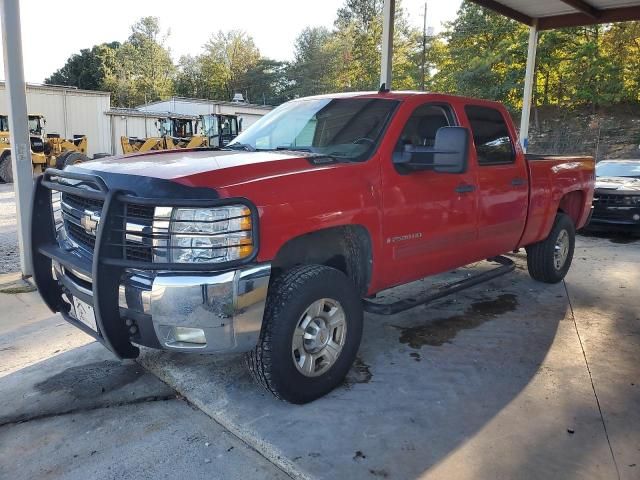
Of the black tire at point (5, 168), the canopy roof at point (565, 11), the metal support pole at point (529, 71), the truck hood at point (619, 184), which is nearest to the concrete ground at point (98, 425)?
the truck hood at point (619, 184)

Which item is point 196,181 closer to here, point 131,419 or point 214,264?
point 214,264

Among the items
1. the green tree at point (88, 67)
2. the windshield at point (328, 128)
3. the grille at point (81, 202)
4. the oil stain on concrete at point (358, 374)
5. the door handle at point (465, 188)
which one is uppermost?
the green tree at point (88, 67)

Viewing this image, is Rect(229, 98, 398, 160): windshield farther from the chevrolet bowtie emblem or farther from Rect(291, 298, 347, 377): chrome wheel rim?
the chevrolet bowtie emblem

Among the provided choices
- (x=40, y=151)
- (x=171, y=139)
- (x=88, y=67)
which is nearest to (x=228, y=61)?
(x=88, y=67)

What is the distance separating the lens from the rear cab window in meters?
4.70

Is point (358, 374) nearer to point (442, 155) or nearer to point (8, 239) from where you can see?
point (442, 155)

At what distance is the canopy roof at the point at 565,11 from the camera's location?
11.8 m

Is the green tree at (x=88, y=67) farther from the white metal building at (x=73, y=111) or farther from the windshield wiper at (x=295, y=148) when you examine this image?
the windshield wiper at (x=295, y=148)

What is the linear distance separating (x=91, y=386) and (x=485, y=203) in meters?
3.37

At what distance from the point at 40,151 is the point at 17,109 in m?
16.4

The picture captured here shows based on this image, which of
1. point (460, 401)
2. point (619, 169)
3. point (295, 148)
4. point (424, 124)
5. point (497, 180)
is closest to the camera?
point (460, 401)

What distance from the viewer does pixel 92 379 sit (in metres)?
3.72

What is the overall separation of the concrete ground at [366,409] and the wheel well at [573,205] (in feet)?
6.07

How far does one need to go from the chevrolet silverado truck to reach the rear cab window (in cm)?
2
